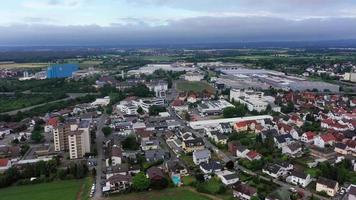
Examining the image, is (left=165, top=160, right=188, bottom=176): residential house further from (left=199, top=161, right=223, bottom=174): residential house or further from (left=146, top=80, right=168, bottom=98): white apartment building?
(left=146, top=80, right=168, bottom=98): white apartment building

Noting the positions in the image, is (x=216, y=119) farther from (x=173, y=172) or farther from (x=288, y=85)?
(x=288, y=85)

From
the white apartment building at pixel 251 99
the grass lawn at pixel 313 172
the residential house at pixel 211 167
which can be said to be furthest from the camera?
the white apartment building at pixel 251 99

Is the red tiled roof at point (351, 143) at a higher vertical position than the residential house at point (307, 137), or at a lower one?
higher

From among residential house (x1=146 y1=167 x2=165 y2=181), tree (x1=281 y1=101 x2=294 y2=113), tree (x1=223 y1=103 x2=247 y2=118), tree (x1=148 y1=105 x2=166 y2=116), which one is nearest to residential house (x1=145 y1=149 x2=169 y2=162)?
residential house (x1=146 y1=167 x2=165 y2=181)

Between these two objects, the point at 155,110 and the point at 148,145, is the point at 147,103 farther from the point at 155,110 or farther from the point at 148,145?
the point at 148,145

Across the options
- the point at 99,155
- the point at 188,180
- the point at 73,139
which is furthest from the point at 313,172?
Answer: the point at 73,139

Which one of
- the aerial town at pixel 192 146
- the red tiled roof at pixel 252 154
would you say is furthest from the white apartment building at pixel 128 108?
the red tiled roof at pixel 252 154

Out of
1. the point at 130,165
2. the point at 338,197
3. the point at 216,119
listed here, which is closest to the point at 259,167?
the point at 338,197

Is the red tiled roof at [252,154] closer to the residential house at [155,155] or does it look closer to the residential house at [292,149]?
the residential house at [292,149]
